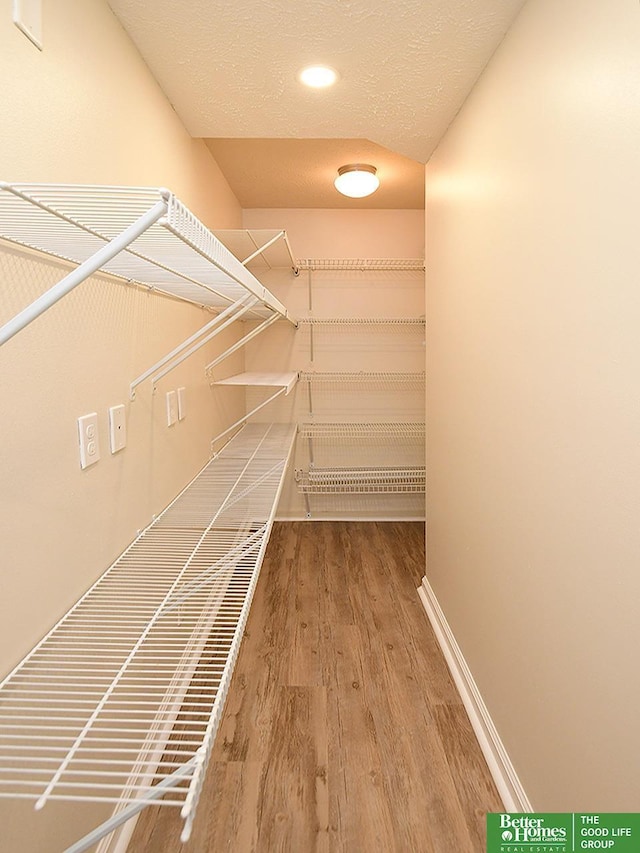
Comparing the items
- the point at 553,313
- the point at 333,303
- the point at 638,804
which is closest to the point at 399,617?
the point at 638,804

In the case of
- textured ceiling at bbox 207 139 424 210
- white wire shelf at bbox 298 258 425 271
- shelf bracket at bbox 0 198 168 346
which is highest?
textured ceiling at bbox 207 139 424 210

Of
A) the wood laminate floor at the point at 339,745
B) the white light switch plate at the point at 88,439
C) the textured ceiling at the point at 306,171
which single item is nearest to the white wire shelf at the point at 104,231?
the white light switch plate at the point at 88,439

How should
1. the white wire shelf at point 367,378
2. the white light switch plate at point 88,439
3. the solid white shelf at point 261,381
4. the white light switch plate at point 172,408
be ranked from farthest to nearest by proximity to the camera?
1. the white wire shelf at point 367,378
2. the solid white shelf at point 261,381
3. the white light switch plate at point 172,408
4. the white light switch plate at point 88,439

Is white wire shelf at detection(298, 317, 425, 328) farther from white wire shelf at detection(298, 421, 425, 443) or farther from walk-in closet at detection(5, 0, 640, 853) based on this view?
walk-in closet at detection(5, 0, 640, 853)

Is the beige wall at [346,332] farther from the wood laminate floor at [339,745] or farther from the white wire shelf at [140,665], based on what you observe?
the white wire shelf at [140,665]

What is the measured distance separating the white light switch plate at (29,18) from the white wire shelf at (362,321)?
2.66 meters

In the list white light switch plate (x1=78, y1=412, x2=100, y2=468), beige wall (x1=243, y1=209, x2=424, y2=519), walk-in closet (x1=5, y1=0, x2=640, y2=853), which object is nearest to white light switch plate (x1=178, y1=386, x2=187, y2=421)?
walk-in closet (x1=5, y1=0, x2=640, y2=853)

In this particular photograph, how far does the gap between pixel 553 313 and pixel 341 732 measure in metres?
1.49

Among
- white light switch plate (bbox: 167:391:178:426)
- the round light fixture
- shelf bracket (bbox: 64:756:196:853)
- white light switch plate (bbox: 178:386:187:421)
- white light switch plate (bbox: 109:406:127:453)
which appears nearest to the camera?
shelf bracket (bbox: 64:756:196:853)

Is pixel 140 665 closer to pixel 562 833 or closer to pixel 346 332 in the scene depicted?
pixel 562 833

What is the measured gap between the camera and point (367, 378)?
3.71 m

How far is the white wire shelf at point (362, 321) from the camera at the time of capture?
3553mm

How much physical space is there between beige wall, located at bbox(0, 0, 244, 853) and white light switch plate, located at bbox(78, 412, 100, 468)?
0.07 ft

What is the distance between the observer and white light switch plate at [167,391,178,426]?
173 centimetres
